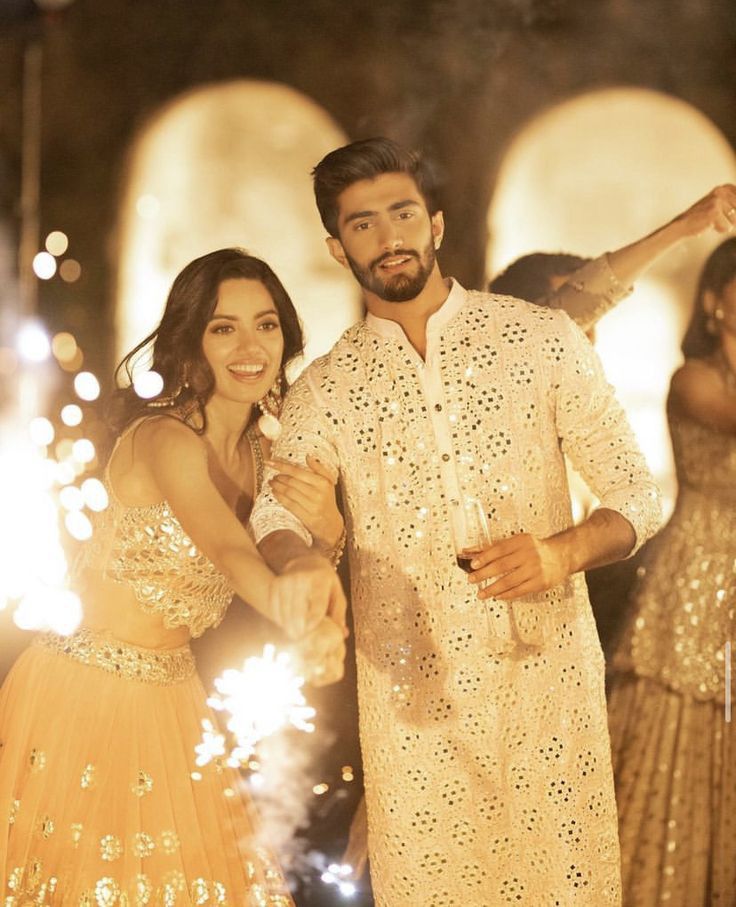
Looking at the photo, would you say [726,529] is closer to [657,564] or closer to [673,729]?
[657,564]

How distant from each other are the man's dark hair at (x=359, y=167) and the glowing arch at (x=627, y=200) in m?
0.73

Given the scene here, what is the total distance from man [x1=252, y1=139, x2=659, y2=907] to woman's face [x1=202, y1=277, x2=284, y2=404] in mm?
214

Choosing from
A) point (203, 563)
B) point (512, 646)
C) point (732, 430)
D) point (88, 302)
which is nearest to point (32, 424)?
point (88, 302)

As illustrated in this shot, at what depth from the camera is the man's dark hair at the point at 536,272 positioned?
3145 mm

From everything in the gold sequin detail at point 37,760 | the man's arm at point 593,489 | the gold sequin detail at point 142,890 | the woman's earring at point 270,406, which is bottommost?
the gold sequin detail at point 142,890

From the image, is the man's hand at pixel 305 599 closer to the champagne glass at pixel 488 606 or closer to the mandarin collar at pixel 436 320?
the champagne glass at pixel 488 606

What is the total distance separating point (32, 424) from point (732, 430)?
6.61ft

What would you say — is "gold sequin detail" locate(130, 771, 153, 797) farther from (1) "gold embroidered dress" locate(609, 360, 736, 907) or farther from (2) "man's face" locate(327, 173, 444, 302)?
(1) "gold embroidered dress" locate(609, 360, 736, 907)

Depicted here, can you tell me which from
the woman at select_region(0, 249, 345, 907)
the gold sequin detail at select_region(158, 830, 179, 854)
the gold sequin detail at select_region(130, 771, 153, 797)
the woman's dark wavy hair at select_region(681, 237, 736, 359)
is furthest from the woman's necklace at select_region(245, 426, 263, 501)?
the woman's dark wavy hair at select_region(681, 237, 736, 359)

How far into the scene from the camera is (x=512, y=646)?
252 cm

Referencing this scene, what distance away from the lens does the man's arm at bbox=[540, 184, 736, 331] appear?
2.80 meters

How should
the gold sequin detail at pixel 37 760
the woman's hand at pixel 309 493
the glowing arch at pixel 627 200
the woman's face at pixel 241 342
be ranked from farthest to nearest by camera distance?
the glowing arch at pixel 627 200 < the woman's face at pixel 241 342 < the gold sequin detail at pixel 37 760 < the woman's hand at pixel 309 493

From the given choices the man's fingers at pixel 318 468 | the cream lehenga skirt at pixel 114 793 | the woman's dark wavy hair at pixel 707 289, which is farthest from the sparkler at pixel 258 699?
the woman's dark wavy hair at pixel 707 289

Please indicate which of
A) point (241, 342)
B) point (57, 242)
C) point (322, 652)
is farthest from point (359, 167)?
point (57, 242)
